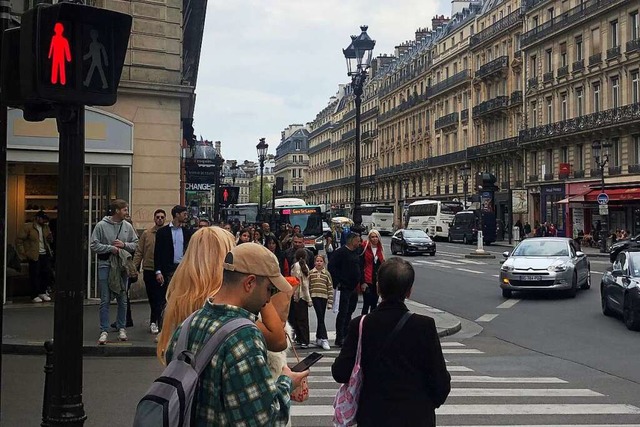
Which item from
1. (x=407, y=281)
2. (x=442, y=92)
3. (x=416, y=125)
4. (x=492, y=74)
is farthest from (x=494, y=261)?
(x=416, y=125)

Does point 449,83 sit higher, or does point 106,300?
point 449,83

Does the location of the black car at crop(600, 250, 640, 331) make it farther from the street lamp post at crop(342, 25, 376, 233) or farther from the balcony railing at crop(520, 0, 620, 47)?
the balcony railing at crop(520, 0, 620, 47)

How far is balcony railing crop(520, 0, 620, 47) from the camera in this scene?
5030 centimetres

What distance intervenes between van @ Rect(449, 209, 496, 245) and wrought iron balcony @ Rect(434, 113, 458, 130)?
2084cm

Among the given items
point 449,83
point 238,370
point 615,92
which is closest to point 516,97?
point 615,92

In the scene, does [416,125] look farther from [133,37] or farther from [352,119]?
[133,37]

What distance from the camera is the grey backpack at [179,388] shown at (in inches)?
104

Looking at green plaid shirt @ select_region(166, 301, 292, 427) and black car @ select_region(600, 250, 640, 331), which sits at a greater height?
green plaid shirt @ select_region(166, 301, 292, 427)

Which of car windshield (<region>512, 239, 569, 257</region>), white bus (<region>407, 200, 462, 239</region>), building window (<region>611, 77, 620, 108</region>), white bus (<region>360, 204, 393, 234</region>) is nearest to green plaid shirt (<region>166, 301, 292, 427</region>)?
car windshield (<region>512, 239, 569, 257</region>)

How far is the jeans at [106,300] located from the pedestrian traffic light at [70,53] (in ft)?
21.7

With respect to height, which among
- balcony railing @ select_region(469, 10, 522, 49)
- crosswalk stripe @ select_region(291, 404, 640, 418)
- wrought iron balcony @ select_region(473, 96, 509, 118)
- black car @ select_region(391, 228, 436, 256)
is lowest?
crosswalk stripe @ select_region(291, 404, 640, 418)

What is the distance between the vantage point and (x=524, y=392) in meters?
8.70

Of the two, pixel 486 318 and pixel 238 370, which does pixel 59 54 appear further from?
pixel 486 318

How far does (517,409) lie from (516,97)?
194ft
